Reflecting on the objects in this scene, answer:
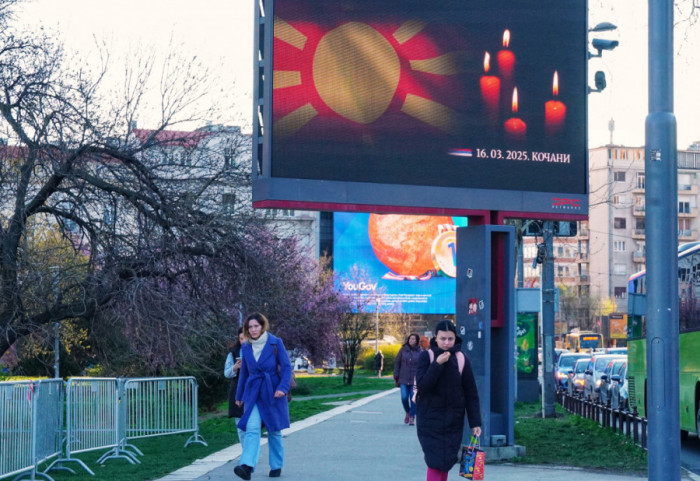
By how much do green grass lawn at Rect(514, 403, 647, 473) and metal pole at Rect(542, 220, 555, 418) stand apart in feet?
7.47

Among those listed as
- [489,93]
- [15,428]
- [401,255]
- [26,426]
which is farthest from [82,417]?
[401,255]

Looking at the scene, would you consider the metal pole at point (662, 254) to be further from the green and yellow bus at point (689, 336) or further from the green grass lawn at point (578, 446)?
the green and yellow bus at point (689, 336)

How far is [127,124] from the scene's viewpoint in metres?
19.5

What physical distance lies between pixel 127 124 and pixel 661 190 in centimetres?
1310

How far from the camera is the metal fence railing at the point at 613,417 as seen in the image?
1618 centimetres

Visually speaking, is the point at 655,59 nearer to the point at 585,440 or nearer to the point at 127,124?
the point at 585,440

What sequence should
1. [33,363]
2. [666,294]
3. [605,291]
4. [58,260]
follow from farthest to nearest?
[605,291] < [33,363] < [58,260] < [666,294]

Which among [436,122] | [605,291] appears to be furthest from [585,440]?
[605,291]

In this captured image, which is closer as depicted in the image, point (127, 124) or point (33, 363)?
point (127, 124)

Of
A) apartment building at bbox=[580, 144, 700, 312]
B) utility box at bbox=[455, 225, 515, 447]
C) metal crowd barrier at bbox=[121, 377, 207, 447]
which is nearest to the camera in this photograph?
utility box at bbox=[455, 225, 515, 447]

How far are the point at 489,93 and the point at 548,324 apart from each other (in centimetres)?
1209

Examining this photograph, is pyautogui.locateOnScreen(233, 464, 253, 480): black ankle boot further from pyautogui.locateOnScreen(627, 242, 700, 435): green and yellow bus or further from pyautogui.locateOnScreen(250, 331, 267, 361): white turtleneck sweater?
pyautogui.locateOnScreen(627, 242, 700, 435): green and yellow bus

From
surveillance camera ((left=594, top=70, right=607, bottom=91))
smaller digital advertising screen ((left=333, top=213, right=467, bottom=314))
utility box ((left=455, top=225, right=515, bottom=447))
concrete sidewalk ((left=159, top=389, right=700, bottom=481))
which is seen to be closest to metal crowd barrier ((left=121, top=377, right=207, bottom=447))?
concrete sidewalk ((left=159, top=389, right=700, bottom=481))

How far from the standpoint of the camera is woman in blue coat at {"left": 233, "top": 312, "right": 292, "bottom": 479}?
38.4 feet
